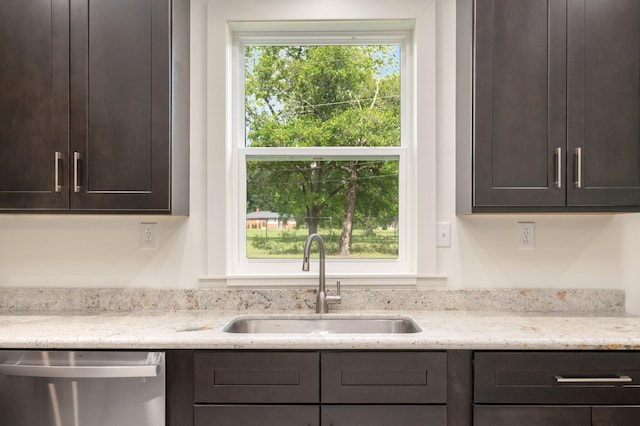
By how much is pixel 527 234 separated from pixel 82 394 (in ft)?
6.35

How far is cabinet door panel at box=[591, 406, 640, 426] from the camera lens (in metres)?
1.47

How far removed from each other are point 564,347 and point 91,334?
1.63 meters

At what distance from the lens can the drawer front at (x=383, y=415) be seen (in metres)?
1.48

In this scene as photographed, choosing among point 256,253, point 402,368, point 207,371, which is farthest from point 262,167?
point 402,368

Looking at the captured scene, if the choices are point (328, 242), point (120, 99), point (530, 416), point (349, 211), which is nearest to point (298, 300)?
point (328, 242)

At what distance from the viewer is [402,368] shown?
58.4 inches

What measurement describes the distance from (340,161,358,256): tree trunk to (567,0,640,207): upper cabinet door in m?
0.94

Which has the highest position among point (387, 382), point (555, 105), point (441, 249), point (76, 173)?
point (555, 105)

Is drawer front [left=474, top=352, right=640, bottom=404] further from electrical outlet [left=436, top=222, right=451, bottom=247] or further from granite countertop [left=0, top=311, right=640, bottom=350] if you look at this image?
electrical outlet [left=436, top=222, right=451, bottom=247]

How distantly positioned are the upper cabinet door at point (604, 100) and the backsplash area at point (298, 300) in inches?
20.6

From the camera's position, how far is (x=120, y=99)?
5.78 ft

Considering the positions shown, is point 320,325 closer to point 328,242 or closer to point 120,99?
point 328,242

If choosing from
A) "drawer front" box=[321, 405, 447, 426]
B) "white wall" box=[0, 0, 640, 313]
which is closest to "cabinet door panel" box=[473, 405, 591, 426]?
"drawer front" box=[321, 405, 447, 426]

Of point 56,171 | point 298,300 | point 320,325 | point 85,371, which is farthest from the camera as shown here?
A: point 298,300
